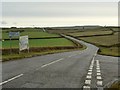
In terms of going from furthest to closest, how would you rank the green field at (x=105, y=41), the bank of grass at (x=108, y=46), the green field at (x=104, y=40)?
1. the green field at (x=105, y=41)
2. the green field at (x=104, y=40)
3. the bank of grass at (x=108, y=46)

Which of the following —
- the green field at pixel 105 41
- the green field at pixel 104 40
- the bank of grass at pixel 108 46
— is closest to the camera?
the bank of grass at pixel 108 46

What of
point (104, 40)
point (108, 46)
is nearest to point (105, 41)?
point (104, 40)

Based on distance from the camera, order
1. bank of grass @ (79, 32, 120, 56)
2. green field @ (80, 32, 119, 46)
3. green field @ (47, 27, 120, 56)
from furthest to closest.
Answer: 1. green field @ (80, 32, 119, 46)
2. green field @ (47, 27, 120, 56)
3. bank of grass @ (79, 32, 120, 56)

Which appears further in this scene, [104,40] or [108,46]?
[104,40]

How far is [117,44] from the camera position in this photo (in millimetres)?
82250

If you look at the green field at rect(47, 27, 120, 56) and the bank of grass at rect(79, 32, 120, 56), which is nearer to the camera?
the bank of grass at rect(79, 32, 120, 56)

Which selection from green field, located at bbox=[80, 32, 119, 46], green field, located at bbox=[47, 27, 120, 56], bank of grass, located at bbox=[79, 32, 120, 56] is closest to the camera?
bank of grass, located at bbox=[79, 32, 120, 56]

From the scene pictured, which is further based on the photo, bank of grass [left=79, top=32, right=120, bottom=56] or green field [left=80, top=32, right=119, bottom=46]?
green field [left=80, top=32, right=119, bottom=46]

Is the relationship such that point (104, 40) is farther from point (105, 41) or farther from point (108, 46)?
point (108, 46)

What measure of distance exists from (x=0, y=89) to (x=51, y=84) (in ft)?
7.44

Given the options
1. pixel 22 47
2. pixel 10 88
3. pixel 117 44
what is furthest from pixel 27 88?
pixel 117 44

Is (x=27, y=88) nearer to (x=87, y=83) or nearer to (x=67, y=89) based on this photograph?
(x=67, y=89)

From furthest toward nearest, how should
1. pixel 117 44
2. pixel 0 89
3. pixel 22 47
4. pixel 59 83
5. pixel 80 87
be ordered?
pixel 117 44, pixel 22 47, pixel 59 83, pixel 80 87, pixel 0 89

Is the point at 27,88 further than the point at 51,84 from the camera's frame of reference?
No
